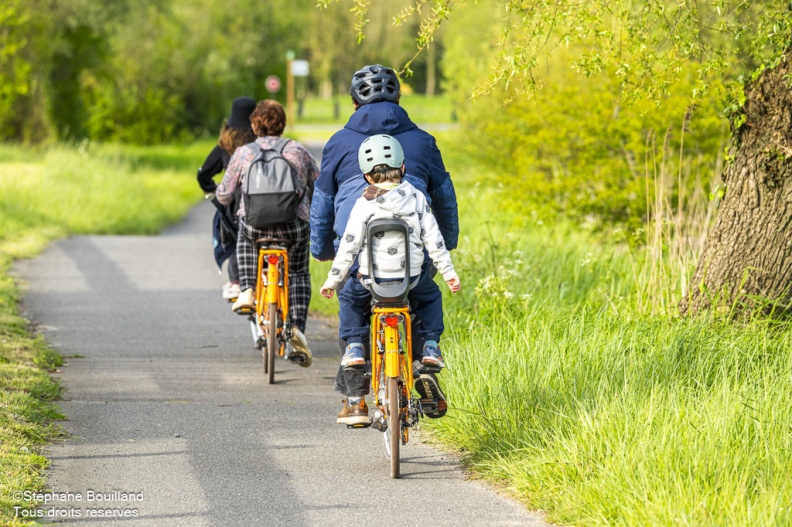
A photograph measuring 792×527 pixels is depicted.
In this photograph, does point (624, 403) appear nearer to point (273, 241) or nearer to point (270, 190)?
point (270, 190)

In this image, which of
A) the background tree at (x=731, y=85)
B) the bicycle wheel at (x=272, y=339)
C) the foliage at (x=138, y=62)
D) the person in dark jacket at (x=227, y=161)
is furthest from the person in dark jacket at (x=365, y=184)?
the foliage at (x=138, y=62)

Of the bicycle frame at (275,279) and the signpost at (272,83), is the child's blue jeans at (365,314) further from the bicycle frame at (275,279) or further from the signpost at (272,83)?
the signpost at (272,83)

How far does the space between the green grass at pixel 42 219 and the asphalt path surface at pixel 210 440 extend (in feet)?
0.54

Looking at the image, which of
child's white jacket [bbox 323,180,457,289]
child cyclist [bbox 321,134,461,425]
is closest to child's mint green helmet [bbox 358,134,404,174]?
child cyclist [bbox 321,134,461,425]

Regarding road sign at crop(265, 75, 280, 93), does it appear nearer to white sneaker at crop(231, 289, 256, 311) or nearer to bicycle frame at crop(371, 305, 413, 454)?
white sneaker at crop(231, 289, 256, 311)

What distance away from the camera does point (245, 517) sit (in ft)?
16.5

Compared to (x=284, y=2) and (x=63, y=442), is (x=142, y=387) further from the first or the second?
(x=284, y=2)

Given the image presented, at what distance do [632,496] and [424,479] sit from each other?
1.26 m

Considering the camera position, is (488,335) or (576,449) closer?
(576,449)

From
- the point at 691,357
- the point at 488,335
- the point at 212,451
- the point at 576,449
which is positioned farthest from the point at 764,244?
the point at 212,451

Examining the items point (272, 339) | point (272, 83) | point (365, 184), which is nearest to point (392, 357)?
point (365, 184)

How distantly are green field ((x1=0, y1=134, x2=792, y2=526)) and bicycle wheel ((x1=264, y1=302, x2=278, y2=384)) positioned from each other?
3.96 ft

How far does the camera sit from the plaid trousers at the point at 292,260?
8.31 metres

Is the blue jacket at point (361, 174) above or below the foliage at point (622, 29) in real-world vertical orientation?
below
